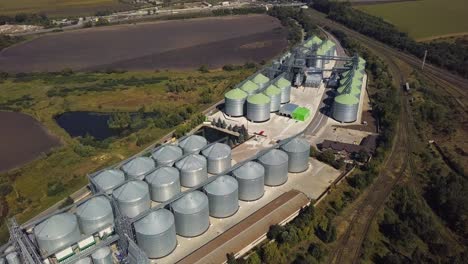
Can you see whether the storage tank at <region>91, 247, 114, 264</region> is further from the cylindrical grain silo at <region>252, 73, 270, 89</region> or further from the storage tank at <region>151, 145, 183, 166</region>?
Answer: the cylindrical grain silo at <region>252, 73, 270, 89</region>

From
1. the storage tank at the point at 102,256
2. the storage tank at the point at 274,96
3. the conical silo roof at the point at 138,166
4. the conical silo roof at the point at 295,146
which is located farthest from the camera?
the storage tank at the point at 274,96

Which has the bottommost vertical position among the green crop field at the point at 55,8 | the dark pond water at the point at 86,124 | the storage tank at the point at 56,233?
the dark pond water at the point at 86,124

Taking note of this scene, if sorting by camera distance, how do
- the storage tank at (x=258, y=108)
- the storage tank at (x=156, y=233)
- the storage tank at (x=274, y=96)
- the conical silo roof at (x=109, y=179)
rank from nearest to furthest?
the storage tank at (x=156, y=233) → the conical silo roof at (x=109, y=179) → the storage tank at (x=258, y=108) → the storage tank at (x=274, y=96)

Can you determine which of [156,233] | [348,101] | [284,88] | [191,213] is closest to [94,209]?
[156,233]

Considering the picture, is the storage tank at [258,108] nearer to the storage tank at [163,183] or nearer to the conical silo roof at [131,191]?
the storage tank at [163,183]

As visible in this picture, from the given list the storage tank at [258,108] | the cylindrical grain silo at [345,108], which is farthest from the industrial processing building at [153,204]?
the cylindrical grain silo at [345,108]

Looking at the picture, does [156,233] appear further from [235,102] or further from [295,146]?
[235,102]

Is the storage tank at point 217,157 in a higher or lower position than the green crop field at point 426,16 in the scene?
lower

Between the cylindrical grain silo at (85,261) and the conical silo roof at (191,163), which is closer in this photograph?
the cylindrical grain silo at (85,261)
